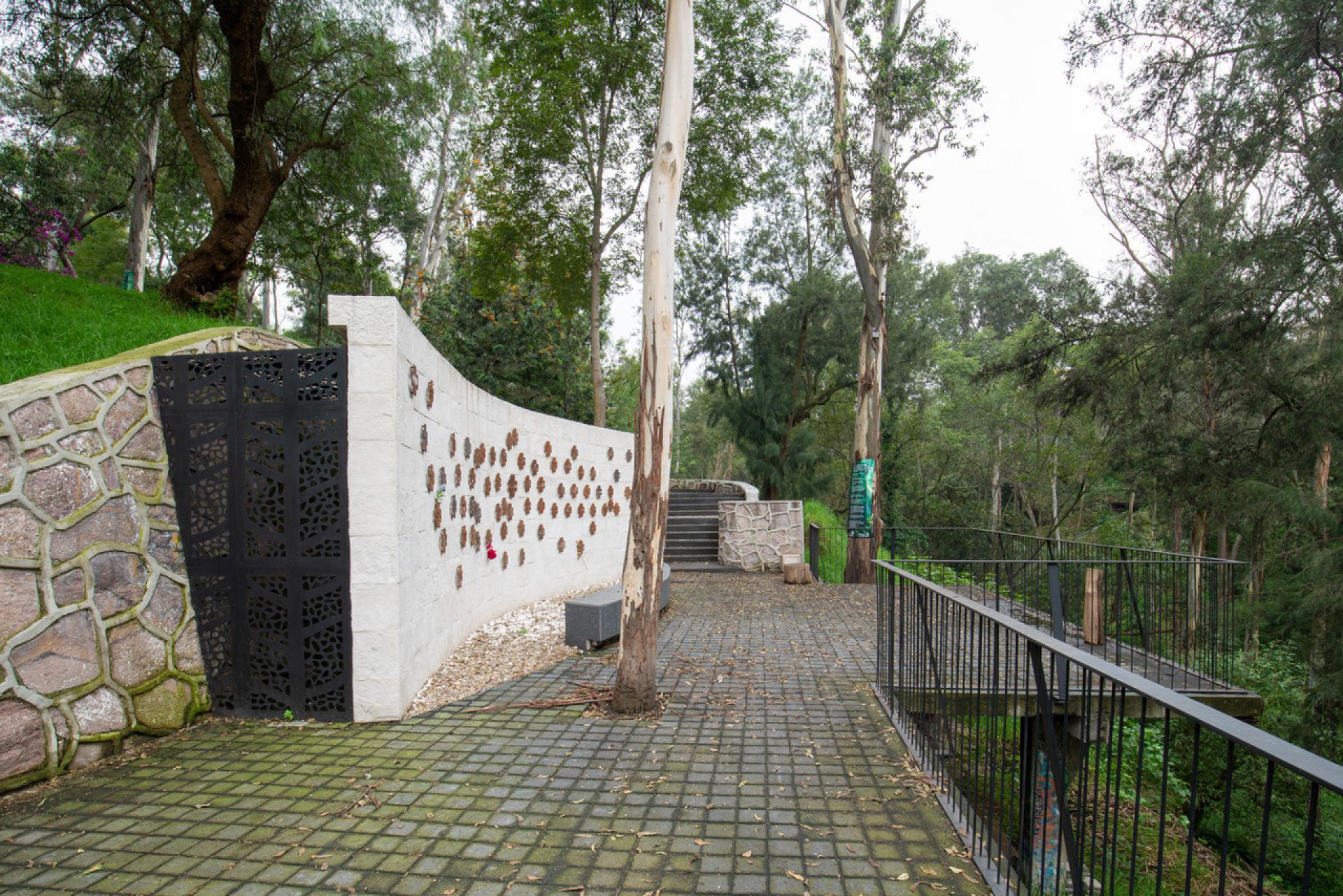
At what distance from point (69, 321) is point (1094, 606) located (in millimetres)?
10421

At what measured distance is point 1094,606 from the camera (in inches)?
272

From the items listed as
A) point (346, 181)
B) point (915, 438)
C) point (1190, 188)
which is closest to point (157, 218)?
point (346, 181)

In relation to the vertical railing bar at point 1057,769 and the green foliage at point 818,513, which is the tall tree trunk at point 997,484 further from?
the vertical railing bar at point 1057,769

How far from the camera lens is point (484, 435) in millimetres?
7246

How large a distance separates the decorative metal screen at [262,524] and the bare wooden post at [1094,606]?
6520 millimetres

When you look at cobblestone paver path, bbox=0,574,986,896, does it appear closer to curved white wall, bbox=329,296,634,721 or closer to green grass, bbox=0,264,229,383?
curved white wall, bbox=329,296,634,721

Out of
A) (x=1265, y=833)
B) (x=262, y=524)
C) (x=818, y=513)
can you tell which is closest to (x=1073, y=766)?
(x=1265, y=833)

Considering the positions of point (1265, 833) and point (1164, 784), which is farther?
point (1164, 784)

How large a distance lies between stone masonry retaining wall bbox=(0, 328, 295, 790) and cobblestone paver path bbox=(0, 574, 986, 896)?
0.27 meters

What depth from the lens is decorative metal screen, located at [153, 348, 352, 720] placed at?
14.8 ft

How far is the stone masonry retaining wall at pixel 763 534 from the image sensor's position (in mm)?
13898

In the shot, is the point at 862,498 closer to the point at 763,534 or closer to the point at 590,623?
the point at 763,534

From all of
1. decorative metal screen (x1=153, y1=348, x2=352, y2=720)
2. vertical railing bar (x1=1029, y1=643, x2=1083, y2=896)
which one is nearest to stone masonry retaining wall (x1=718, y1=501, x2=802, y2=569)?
decorative metal screen (x1=153, y1=348, x2=352, y2=720)

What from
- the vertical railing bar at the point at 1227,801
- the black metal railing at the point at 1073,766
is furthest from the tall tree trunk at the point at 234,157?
the vertical railing bar at the point at 1227,801
